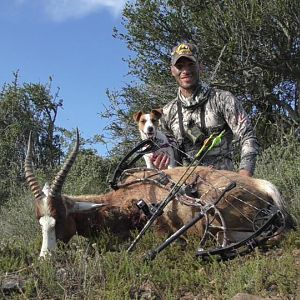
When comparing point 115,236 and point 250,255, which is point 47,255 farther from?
point 250,255

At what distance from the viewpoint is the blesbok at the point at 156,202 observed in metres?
4.79

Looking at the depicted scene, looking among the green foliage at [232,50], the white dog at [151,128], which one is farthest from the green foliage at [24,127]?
the white dog at [151,128]

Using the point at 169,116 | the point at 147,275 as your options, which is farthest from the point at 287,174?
the point at 147,275

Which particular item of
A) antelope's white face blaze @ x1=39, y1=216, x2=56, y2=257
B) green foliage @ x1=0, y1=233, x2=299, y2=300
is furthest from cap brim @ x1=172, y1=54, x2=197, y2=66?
green foliage @ x1=0, y1=233, x2=299, y2=300

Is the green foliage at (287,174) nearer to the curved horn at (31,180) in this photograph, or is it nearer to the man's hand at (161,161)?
the man's hand at (161,161)

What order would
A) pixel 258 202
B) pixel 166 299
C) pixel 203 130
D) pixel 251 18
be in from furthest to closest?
pixel 251 18 → pixel 203 130 → pixel 258 202 → pixel 166 299

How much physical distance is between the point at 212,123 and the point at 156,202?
127 cm

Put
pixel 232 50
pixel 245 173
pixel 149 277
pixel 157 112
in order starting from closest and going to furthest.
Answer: pixel 149 277 → pixel 245 173 → pixel 157 112 → pixel 232 50

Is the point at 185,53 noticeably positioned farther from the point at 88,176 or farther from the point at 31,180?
the point at 88,176

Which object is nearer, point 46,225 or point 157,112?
point 46,225

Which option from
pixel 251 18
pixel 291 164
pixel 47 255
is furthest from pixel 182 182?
pixel 251 18

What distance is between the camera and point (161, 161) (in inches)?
278

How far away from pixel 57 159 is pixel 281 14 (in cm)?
816

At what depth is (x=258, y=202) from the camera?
497 cm
